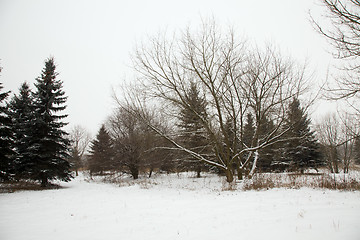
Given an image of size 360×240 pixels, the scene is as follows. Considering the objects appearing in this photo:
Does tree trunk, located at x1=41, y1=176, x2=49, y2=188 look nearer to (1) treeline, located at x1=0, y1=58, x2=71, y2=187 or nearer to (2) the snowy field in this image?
(1) treeline, located at x1=0, y1=58, x2=71, y2=187

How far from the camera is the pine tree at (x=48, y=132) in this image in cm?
1380

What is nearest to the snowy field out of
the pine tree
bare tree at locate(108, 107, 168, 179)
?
the pine tree

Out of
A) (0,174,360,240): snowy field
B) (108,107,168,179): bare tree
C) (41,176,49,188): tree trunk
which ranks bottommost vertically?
(41,176,49,188): tree trunk

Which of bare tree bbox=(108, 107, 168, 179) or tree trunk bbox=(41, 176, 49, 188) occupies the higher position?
bare tree bbox=(108, 107, 168, 179)

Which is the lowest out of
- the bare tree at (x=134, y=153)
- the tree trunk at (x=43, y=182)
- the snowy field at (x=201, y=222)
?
the tree trunk at (x=43, y=182)

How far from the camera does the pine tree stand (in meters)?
13.8

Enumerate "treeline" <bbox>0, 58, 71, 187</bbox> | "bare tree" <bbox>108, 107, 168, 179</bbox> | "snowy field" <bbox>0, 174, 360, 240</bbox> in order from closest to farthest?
1. "snowy field" <bbox>0, 174, 360, 240</bbox>
2. "treeline" <bbox>0, 58, 71, 187</bbox>
3. "bare tree" <bbox>108, 107, 168, 179</bbox>

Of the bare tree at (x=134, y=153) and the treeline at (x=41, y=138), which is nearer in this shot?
the treeline at (x=41, y=138)

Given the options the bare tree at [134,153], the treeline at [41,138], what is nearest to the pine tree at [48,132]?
the treeline at [41,138]

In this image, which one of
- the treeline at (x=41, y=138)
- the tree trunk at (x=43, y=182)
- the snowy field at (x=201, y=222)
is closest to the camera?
the snowy field at (x=201, y=222)

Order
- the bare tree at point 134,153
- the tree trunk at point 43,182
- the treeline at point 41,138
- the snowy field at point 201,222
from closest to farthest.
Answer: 1. the snowy field at point 201,222
2. the treeline at point 41,138
3. the tree trunk at point 43,182
4. the bare tree at point 134,153

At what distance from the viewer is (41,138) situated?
14.2 metres

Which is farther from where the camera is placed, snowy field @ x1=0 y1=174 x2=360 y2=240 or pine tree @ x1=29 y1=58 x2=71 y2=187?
pine tree @ x1=29 y1=58 x2=71 y2=187

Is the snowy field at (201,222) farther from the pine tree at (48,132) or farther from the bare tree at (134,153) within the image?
the bare tree at (134,153)
